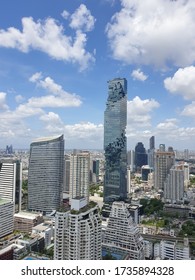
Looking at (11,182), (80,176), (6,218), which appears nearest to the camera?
(6,218)

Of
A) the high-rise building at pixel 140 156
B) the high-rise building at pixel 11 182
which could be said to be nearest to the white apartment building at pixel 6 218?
the high-rise building at pixel 11 182

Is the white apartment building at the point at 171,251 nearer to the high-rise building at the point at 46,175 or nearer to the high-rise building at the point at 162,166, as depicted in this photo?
the high-rise building at the point at 46,175

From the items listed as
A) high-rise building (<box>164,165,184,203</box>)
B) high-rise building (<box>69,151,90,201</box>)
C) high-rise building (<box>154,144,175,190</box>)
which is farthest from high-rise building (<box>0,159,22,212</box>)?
high-rise building (<box>154,144,175,190</box>)

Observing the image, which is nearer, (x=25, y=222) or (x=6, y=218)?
(x=6, y=218)

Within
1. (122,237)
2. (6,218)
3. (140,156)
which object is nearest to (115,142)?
(6,218)

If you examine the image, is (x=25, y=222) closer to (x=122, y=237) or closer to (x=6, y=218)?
(x=6, y=218)
